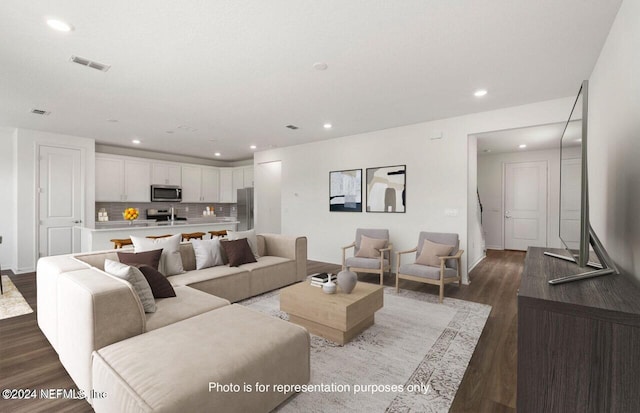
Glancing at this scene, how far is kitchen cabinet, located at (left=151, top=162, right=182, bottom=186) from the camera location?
7.45m

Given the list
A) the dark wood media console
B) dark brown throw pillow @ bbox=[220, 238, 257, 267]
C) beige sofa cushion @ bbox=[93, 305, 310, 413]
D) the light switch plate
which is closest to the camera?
the dark wood media console

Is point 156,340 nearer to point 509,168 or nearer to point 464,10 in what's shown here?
point 464,10

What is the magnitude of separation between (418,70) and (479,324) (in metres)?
2.68

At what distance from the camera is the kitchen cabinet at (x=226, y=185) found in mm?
8969

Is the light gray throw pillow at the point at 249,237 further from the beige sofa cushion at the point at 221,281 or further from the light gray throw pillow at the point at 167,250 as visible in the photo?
the light gray throw pillow at the point at 167,250

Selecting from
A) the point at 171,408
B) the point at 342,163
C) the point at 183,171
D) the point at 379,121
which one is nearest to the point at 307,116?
the point at 379,121

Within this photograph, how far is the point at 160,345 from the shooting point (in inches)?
66.6

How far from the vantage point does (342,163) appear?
5.98 m

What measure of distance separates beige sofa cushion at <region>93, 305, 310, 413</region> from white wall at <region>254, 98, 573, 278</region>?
3593mm

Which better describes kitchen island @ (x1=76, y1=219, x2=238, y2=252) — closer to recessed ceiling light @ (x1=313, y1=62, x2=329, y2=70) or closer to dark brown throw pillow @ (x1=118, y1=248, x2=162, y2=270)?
dark brown throw pillow @ (x1=118, y1=248, x2=162, y2=270)

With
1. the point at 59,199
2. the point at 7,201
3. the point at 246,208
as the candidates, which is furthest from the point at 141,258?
the point at 246,208

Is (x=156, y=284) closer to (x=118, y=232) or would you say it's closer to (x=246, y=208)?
(x=118, y=232)

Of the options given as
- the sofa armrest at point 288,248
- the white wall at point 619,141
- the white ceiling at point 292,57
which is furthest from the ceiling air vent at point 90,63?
the white wall at point 619,141

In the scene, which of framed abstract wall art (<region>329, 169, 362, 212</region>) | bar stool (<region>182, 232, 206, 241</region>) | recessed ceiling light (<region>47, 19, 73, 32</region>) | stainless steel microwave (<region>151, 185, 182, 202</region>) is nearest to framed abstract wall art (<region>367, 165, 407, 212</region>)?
framed abstract wall art (<region>329, 169, 362, 212</region>)
